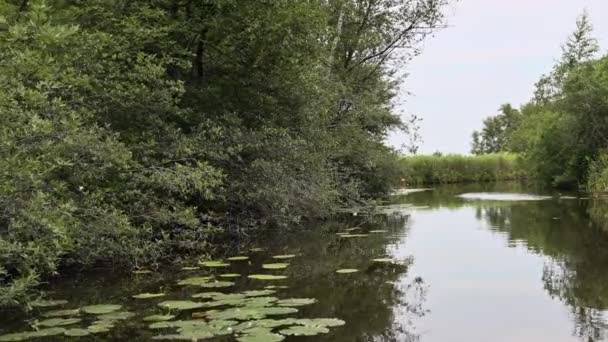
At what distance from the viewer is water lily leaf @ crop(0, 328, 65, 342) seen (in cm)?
589

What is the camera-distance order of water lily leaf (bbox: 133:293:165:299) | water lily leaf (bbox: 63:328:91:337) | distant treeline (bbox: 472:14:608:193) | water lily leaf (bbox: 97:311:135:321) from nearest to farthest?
1. water lily leaf (bbox: 63:328:91:337)
2. water lily leaf (bbox: 97:311:135:321)
3. water lily leaf (bbox: 133:293:165:299)
4. distant treeline (bbox: 472:14:608:193)

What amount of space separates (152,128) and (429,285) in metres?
5.61

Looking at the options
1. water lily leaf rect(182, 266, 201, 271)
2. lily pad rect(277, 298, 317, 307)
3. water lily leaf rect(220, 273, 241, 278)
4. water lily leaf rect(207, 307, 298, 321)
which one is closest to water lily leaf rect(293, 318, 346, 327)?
water lily leaf rect(207, 307, 298, 321)

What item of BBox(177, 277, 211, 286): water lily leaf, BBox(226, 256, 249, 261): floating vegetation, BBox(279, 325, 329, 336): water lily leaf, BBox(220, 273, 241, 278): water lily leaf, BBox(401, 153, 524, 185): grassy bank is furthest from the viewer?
BBox(401, 153, 524, 185): grassy bank

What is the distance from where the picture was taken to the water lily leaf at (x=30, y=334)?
5.89 metres

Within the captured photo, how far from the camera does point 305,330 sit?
233 inches

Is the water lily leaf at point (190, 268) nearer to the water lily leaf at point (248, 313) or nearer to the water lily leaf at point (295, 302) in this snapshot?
the water lily leaf at point (295, 302)

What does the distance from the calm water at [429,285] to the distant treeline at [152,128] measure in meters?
0.73

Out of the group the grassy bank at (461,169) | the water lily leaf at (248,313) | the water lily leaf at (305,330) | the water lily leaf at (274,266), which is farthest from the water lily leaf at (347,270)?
the grassy bank at (461,169)

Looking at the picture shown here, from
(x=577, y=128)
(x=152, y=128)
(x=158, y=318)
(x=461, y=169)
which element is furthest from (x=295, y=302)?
(x=461, y=169)

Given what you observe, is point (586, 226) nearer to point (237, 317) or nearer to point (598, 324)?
point (598, 324)

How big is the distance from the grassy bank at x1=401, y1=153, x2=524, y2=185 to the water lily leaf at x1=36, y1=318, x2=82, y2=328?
40.9 metres

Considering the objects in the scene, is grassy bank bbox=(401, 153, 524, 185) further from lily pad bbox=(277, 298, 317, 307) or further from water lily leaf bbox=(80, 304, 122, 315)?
water lily leaf bbox=(80, 304, 122, 315)

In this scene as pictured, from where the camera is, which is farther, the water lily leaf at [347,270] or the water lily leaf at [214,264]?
the water lily leaf at [214,264]
